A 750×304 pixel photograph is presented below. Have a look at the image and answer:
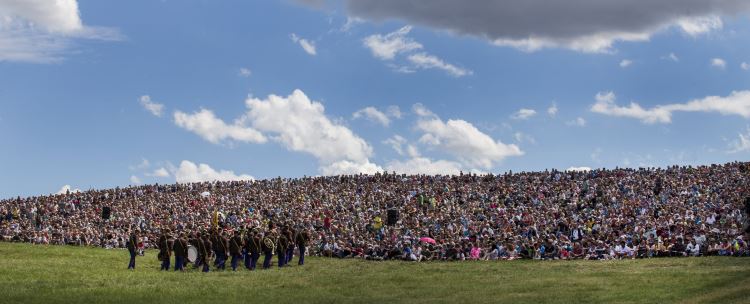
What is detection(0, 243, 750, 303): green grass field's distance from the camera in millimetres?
23922

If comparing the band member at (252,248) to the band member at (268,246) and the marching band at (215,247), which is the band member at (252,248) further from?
the band member at (268,246)

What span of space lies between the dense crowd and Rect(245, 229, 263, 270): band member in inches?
56.3

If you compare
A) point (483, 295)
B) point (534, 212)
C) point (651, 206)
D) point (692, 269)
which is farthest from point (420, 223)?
point (483, 295)

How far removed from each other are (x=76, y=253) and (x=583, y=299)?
26.1m

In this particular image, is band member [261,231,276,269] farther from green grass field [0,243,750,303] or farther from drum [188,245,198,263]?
drum [188,245,198,263]

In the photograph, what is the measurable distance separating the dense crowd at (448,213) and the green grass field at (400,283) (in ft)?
11.0

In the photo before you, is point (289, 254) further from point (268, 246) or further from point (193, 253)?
point (193, 253)

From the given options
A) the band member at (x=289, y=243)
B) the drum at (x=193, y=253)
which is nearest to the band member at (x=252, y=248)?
the band member at (x=289, y=243)

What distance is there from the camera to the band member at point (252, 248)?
33.3 m

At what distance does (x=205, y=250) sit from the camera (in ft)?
106

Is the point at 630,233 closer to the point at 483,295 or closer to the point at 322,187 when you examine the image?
the point at 483,295

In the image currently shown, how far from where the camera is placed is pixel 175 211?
6162 centimetres

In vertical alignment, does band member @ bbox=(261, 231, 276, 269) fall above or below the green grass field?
above

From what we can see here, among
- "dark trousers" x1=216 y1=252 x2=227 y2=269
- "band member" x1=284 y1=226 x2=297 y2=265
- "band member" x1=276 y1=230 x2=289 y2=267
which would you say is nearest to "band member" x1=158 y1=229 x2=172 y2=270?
"dark trousers" x1=216 y1=252 x2=227 y2=269
